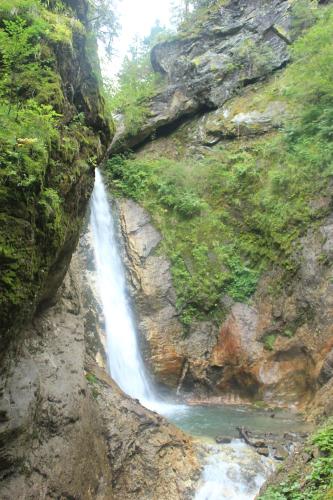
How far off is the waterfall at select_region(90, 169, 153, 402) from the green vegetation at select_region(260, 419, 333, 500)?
7.45 m

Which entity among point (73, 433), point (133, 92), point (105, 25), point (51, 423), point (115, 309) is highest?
point (133, 92)

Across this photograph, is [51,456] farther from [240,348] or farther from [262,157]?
[262,157]

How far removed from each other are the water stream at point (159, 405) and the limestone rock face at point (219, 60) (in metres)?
5.64

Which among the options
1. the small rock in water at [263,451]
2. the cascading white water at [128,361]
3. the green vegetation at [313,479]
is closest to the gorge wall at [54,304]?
the cascading white water at [128,361]

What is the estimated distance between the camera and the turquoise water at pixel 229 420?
9.75 metres

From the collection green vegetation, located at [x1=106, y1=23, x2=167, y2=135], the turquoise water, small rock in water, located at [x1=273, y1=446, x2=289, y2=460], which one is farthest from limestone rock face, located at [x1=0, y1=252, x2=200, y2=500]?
green vegetation, located at [x1=106, y1=23, x2=167, y2=135]

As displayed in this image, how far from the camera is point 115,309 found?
13.8 meters

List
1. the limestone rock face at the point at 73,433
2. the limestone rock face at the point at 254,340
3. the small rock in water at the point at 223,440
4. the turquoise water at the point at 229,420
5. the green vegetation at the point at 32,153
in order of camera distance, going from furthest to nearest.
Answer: the limestone rock face at the point at 254,340, the turquoise water at the point at 229,420, the small rock in water at the point at 223,440, the limestone rock face at the point at 73,433, the green vegetation at the point at 32,153

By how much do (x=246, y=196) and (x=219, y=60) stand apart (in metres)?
9.06

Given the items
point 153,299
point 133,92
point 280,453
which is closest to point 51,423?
point 280,453

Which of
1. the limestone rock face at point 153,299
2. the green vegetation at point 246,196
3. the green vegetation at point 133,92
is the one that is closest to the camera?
the limestone rock face at point 153,299

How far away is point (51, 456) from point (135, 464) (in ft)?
6.26

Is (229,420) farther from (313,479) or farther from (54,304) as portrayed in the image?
(313,479)

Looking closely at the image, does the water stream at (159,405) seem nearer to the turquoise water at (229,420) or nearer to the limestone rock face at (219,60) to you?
the turquoise water at (229,420)
